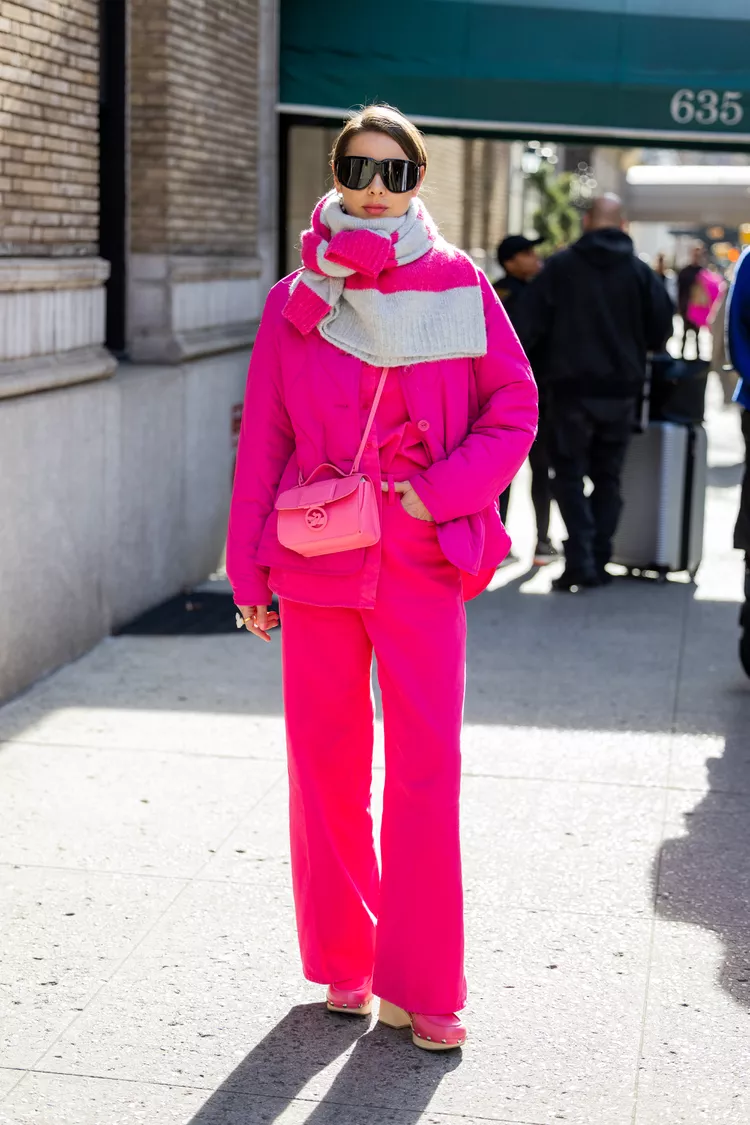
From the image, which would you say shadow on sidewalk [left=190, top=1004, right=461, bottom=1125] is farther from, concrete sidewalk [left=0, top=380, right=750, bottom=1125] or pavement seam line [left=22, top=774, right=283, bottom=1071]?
pavement seam line [left=22, top=774, right=283, bottom=1071]

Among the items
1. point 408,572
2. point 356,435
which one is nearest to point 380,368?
point 356,435

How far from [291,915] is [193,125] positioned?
5966 mm

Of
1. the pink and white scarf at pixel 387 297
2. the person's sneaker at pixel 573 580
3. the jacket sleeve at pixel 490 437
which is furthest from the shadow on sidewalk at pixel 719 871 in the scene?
the person's sneaker at pixel 573 580

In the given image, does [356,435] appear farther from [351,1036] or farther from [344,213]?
[351,1036]

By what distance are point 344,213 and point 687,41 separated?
7.54m

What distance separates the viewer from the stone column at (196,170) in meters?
8.91

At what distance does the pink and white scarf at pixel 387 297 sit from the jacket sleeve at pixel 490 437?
0.07 m

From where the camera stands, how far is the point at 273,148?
433 inches

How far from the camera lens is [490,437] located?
12.0 ft

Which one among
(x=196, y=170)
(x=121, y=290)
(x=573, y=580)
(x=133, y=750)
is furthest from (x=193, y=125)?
(x=133, y=750)

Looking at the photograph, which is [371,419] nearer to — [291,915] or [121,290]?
[291,915]

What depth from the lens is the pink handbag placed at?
3.56m

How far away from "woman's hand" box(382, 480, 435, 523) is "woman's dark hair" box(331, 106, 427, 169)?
26.8 inches

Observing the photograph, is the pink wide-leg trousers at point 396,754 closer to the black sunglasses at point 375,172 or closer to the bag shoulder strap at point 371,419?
the bag shoulder strap at point 371,419
